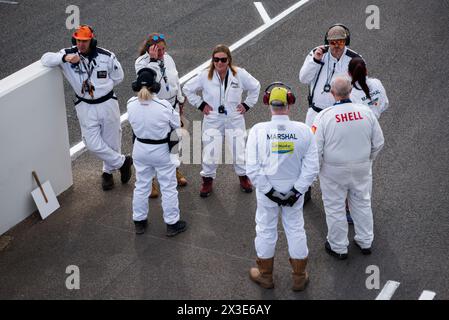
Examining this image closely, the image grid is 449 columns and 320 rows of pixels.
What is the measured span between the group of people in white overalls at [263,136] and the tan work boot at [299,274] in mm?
11

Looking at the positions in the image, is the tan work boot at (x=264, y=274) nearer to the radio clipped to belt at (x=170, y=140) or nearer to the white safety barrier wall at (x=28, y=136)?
the radio clipped to belt at (x=170, y=140)

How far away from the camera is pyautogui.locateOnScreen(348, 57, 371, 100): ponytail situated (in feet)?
30.4

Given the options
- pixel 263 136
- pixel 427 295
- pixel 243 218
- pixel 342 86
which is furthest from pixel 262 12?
pixel 427 295

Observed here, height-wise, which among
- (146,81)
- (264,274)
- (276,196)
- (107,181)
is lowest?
(264,274)

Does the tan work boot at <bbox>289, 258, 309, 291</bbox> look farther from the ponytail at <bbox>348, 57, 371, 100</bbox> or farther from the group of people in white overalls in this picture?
the ponytail at <bbox>348, 57, 371, 100</bbox>

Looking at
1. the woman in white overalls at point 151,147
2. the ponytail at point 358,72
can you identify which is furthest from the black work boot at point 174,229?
the ponytail at point 358,72

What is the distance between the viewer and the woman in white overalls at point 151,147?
911 centimetres

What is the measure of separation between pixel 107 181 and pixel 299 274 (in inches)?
130

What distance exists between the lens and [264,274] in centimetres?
870

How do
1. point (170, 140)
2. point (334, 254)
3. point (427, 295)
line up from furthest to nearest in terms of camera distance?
point (170, 140), point (334, 254), point (427, 295)

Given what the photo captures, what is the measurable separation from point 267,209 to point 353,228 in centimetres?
175

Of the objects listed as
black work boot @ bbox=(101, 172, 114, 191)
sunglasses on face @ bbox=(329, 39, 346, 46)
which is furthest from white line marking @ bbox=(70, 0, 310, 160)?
sunglasses on face @ bbox=(329, 39, 346, 46)

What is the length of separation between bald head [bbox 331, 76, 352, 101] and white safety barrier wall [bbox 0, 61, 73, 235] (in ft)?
11.8

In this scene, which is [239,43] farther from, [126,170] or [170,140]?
[170,140]
